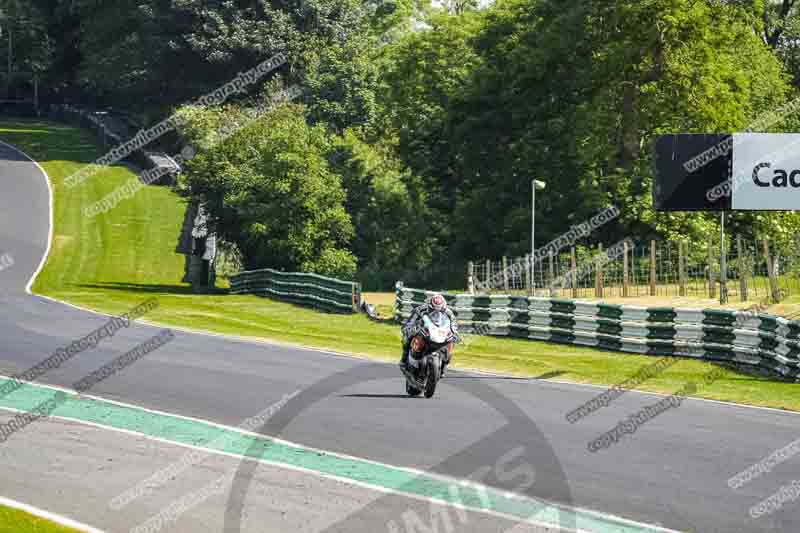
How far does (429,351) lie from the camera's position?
766 inches

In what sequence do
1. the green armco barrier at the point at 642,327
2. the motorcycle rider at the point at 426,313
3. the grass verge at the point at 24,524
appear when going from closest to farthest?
the grass verge at the point at 24,524, the motorcycle rider at the point at 426,313, the green armco barrier at the point at 642,327

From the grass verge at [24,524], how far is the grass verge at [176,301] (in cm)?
1299

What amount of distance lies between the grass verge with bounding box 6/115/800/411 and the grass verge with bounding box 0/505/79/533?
1299 cm

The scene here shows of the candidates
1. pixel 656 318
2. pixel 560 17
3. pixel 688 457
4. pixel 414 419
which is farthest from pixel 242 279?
pixel 688 457

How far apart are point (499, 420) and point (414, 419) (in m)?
1.17

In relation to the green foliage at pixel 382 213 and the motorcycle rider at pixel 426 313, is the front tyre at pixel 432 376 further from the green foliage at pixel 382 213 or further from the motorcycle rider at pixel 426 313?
the green foliage at pixel 382 213

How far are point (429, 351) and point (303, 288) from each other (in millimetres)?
27230

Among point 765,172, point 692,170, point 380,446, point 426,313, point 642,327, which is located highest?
point 692,170

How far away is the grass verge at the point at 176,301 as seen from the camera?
1022 inches

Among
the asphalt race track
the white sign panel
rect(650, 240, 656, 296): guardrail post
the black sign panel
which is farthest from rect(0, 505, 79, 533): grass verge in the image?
rect(650, 240, 656, 296): guardrail post

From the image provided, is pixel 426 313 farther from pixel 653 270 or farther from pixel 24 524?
pixel 653 270

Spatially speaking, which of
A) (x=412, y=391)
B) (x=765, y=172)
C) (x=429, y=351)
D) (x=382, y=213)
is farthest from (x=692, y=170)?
(x=382, y=213)

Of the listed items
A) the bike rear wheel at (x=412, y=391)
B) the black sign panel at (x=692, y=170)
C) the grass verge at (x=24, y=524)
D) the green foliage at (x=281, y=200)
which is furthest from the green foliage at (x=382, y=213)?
the grass verge at (x=24, y=524)

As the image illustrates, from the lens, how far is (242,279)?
174ft
